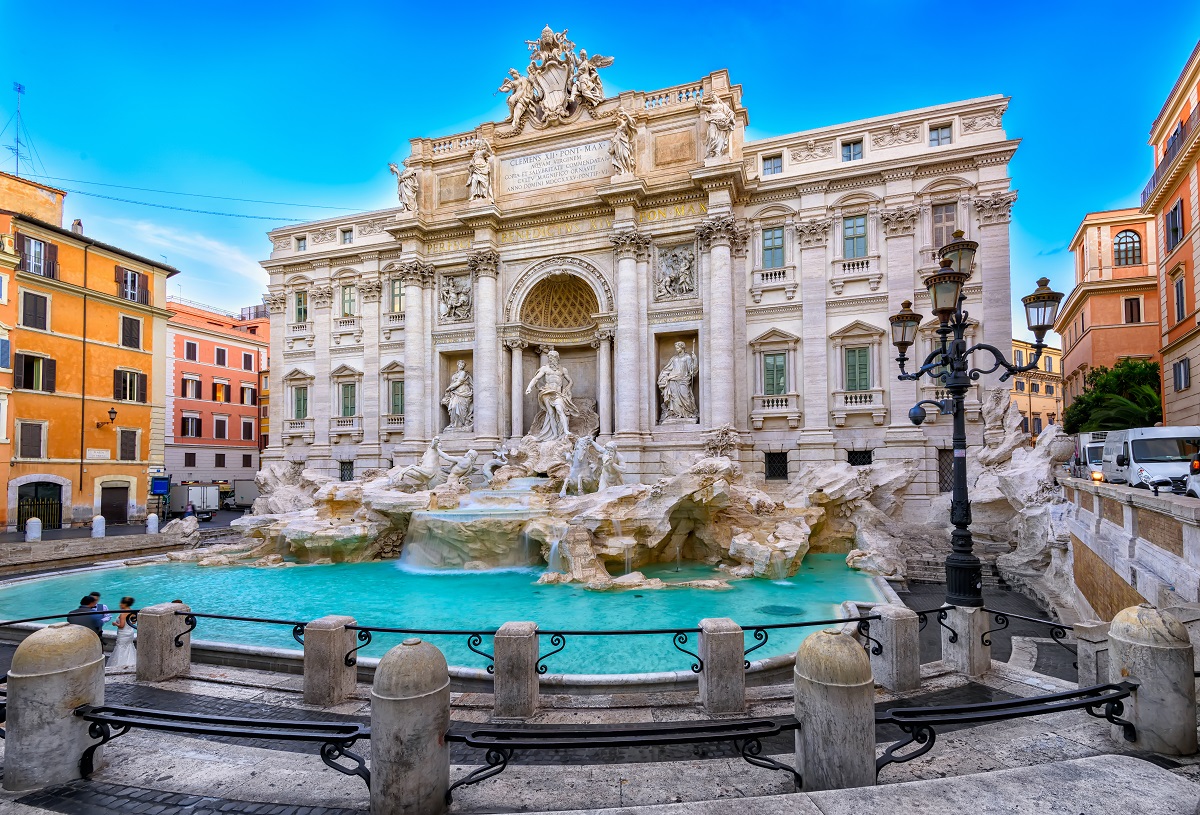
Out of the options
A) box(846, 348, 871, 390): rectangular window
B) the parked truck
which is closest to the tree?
box(846, 348, 871, 390): rectangular window

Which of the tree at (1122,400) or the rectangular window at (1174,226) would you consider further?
the tree at (1122,400)

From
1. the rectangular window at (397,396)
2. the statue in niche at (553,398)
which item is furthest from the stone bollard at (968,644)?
the rectangular window at (397,396)

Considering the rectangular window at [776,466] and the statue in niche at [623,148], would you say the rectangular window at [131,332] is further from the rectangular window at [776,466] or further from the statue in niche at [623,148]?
the rectangular window at [776,466]

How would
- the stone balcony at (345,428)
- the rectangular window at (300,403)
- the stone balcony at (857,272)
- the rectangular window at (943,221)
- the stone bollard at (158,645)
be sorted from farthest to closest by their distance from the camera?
the rectangular window at (300,403), the stone balcony at (345,428), the stone balcony at (857,272), the rectangular window at (943,221), the stone bollard at (158,645)

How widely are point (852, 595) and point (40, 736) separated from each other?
12078 millimetres

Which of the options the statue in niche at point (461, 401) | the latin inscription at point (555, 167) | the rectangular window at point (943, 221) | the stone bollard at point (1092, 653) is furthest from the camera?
the statue in niche at point (461, 401)

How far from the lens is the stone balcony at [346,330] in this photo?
91.8 feet

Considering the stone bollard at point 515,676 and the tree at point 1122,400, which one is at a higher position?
the tree at point 1122,400

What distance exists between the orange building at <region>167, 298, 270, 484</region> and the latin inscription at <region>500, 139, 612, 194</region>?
23908mm

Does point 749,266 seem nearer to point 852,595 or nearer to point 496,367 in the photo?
point 496,367

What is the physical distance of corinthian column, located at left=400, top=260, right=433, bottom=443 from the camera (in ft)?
83.2

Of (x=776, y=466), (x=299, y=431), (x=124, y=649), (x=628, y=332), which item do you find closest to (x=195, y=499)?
(x=299, y=431)

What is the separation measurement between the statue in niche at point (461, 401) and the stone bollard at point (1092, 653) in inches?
857

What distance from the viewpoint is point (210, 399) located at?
36.8m
